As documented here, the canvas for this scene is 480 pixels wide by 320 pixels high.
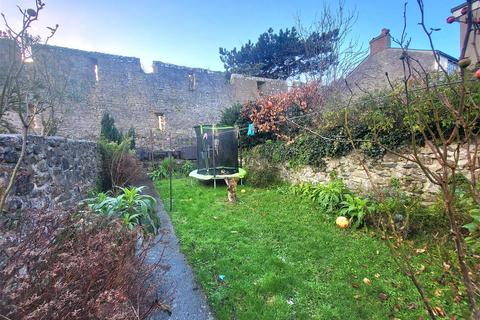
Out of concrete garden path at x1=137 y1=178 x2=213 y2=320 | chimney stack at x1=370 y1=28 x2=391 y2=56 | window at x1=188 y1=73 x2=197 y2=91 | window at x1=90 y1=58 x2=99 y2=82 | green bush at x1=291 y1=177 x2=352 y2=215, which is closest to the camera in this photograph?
concrete garden path at x1=137 y1=178 x2=213 y2=320

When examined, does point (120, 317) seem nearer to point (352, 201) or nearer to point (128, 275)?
point (128, 275)

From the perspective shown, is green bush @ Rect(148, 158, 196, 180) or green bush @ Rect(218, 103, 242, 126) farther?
green bush @ Rect(148, 158, 196, 180)

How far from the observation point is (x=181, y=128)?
14750 millimetres

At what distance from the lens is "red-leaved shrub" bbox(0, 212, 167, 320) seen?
1.16 metres

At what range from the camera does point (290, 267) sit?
284 cm

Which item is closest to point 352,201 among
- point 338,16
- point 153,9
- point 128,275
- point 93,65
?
point 128,275

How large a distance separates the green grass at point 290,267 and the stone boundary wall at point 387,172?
109 centimetres

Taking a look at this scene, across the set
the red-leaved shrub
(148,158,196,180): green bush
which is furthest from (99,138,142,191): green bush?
the red-leaved shrub

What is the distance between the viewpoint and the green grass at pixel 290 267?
7.14ft

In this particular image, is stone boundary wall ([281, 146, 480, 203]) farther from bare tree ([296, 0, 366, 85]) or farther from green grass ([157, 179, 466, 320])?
bare tree ([296, 0, 366, 85])

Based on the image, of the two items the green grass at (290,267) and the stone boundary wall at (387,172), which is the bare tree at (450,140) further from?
the stone boundary wall at (387,172)

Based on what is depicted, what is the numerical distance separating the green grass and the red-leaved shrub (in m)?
0.93

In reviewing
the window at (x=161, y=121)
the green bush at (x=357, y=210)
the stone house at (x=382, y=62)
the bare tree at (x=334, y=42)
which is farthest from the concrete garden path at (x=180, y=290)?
the window at (x=161, y=121)

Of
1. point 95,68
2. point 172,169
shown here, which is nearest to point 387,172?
point 172,169
